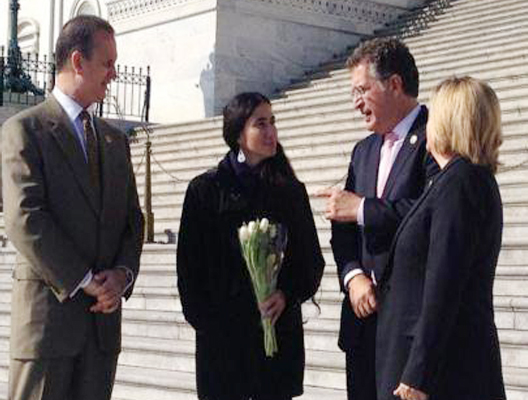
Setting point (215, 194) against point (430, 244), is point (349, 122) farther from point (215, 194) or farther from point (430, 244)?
point (430, 244)

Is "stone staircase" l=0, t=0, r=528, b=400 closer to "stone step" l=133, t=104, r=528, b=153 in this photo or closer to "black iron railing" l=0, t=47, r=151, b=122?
"stone step" l=133, t=104, r=528, b=153

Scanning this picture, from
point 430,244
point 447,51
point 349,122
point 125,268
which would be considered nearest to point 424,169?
point 430,244

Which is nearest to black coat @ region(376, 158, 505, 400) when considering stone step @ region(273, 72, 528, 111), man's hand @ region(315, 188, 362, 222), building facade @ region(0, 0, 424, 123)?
man's hand @ region(315, 188, 362, 222)

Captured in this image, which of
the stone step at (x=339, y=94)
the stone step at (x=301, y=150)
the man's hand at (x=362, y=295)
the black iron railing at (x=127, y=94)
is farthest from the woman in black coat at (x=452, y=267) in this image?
the black iron railing at (x=127, y=94)

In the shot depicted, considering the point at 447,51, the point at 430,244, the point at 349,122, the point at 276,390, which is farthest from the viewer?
the point at 447,51

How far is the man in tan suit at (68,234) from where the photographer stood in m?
4.17

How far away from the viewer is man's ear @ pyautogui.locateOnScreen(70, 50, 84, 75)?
4.33m

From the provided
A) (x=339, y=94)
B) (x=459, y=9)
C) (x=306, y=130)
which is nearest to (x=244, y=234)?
(x=306, y=130)

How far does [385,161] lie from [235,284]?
2.72 ft

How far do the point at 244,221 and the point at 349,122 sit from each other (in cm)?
885

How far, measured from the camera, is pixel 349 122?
43.8 feet

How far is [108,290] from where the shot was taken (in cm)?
425

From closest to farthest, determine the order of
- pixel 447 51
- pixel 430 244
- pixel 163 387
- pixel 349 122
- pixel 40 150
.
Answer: pixel 430 244
pixel 40 150
pixel 163 387
pixel 349 122
pixel 447 51

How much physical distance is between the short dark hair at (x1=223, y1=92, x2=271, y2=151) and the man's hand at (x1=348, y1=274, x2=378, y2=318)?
879 mm
